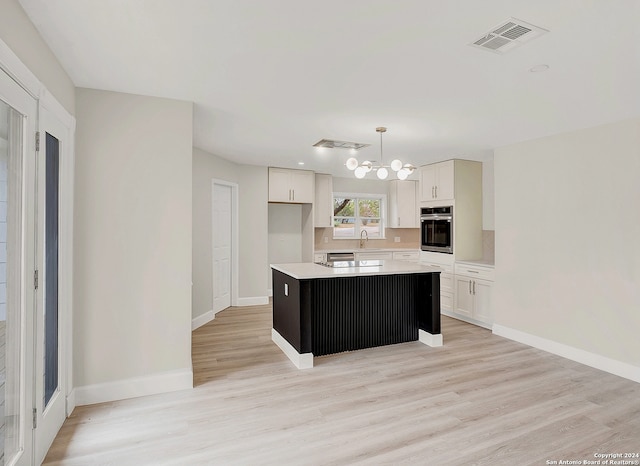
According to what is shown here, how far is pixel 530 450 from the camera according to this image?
2.27 m

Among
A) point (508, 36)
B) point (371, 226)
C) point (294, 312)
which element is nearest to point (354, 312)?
point (294, 312)

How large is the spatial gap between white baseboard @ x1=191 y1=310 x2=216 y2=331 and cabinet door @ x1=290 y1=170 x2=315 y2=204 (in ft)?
8.23

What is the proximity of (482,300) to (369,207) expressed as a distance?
351 cm

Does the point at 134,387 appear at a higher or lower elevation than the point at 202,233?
lower

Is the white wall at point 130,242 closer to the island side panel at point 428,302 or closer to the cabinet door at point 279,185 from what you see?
the island side panel at point 428,302

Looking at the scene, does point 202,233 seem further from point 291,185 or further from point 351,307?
point 351,307

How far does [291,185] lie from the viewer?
6590 mm

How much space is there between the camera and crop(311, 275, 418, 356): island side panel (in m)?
3.91

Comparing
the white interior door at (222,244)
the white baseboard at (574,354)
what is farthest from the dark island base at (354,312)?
the white interior door at (222,244)

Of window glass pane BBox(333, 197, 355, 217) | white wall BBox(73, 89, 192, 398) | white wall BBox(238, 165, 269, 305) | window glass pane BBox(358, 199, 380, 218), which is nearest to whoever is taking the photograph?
white wall BBox(73, 89, 192, 398)

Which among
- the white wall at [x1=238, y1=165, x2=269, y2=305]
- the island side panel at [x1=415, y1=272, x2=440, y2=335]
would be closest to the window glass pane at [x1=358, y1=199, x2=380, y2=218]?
the white wall at [x1=238, y1=165, x2=269, y2=305]

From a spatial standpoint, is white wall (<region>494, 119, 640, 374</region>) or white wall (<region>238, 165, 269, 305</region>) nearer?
white wall (<region>494, 119, 640, 374</region>)

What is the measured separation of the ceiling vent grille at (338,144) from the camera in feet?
14.8

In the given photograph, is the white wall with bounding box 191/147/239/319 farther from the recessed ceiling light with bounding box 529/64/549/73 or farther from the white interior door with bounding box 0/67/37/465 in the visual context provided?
the recessed ceiling light with bounding box 529/64/549/73
